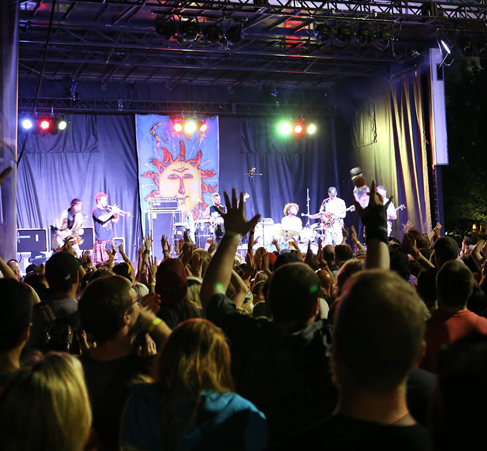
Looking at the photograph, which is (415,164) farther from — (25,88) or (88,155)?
(25,88)

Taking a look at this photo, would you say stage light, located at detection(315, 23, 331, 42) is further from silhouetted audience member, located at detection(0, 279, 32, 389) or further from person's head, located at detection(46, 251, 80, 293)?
silhouetted audience member, located at detection(0, 279, 32, 389)

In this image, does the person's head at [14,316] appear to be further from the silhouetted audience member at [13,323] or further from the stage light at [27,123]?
the stage light at [27,123]

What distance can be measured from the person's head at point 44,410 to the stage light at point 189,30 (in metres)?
12.5

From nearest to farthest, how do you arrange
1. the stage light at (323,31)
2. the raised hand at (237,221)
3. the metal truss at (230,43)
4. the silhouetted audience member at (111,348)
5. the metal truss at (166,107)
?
the silhouetted audience member at (111,348) < the raised hand at (237,221) < the metal truss at (230,43) < the stage light at (323,31) < the metal truss at (166,107)

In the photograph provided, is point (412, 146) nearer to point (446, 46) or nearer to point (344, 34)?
point (446, 46)

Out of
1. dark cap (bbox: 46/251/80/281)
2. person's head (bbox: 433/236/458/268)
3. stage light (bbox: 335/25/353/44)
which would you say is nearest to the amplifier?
stage light (bbox: 335/25/353/44)

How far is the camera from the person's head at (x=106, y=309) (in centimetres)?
236

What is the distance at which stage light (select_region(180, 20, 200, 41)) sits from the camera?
523 inches

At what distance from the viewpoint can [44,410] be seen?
1504 millimetres

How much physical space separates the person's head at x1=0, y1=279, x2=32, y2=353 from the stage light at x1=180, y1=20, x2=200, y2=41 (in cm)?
1166

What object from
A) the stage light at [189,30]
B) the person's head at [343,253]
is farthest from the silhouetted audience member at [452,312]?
the stage light at [189,30]

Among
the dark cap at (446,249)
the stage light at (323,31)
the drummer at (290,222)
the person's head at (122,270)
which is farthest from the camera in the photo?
the drummer at (290,222)

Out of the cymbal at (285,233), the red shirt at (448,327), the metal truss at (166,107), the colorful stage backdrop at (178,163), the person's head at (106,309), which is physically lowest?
the cymbal at (285,233)

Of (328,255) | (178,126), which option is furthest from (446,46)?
(328,255)
